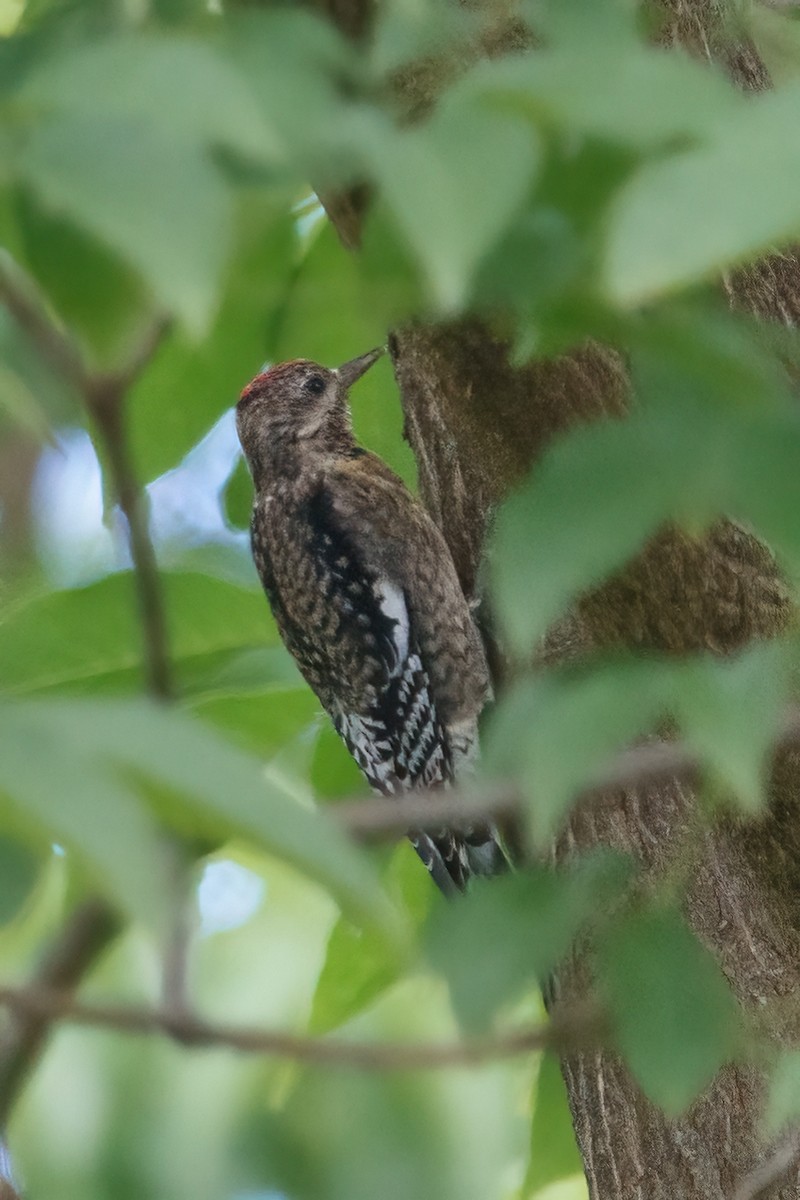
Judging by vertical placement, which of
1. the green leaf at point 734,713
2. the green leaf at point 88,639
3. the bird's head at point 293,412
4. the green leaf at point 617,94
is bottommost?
the bird's head at point 293,412

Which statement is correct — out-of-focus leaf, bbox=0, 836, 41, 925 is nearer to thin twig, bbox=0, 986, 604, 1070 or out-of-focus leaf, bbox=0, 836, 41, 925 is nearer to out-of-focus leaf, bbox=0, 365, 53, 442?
thin twig, bbox=0, 986, 604, 1070

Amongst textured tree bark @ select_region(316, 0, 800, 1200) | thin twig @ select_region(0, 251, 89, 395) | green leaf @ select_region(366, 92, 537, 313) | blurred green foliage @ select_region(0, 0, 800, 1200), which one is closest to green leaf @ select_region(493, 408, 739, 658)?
blurred green foliage @ select_region(0, 0, 800, 1200)

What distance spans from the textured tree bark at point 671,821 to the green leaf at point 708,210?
3.59 ft

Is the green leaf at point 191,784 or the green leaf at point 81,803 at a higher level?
the green leaf at point 81,803

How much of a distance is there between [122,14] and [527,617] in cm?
54

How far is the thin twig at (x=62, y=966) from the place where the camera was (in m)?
0.82

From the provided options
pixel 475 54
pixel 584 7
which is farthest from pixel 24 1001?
pixel 475 54

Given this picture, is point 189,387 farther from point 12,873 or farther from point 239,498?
point 12,873

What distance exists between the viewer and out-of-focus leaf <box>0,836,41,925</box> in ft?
2.52

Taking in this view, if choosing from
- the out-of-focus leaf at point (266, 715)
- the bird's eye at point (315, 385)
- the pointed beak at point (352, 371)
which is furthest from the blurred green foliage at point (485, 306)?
the bird's eye at point (315, 385)

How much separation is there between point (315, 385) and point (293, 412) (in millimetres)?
86

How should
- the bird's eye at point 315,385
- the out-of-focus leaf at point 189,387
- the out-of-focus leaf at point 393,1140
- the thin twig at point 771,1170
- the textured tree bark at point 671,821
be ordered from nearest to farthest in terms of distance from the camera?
the thin twig at point 771,1170 → the textured tree bark at point 671,821 → the out-of-focus leaf at point 189,387 → the out-of-focus leaf at point 393,1140 → the bird's eye at point 315,385

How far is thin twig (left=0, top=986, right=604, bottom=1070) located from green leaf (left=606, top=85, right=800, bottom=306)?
15.1 inches

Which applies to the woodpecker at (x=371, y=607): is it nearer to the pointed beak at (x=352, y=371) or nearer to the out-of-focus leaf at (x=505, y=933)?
the pointed beak at (x=352, y=371)
